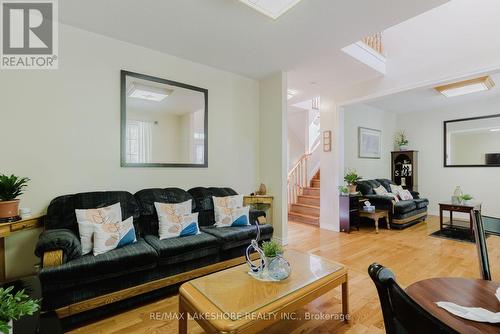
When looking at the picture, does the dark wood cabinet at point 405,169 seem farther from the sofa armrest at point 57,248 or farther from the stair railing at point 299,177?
the sofa armrest at point 57,248

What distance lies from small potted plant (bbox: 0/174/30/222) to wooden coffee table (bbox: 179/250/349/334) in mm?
1642

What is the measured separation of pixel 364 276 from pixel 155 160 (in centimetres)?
283

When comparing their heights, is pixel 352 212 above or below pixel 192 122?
below

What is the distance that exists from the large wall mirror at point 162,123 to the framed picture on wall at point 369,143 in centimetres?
393

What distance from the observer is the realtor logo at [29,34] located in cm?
227

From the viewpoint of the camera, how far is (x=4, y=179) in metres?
1.99

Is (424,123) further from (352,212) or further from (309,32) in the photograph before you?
(309,32)

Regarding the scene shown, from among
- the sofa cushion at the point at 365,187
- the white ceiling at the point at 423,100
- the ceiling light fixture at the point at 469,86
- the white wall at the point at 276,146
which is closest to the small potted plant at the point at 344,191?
the sofa cushion at the point at 365,187

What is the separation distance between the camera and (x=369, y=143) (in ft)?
19.4

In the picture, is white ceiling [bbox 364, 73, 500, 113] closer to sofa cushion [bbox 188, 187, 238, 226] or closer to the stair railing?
the stair railing

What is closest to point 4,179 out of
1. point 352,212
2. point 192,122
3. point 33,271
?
point 33,271

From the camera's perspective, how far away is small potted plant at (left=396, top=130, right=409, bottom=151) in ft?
21.0

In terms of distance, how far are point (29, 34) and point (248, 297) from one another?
321cm

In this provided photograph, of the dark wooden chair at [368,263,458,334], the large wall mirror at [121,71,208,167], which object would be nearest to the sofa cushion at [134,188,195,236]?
the large wall mirror at [121,71,208,167]
